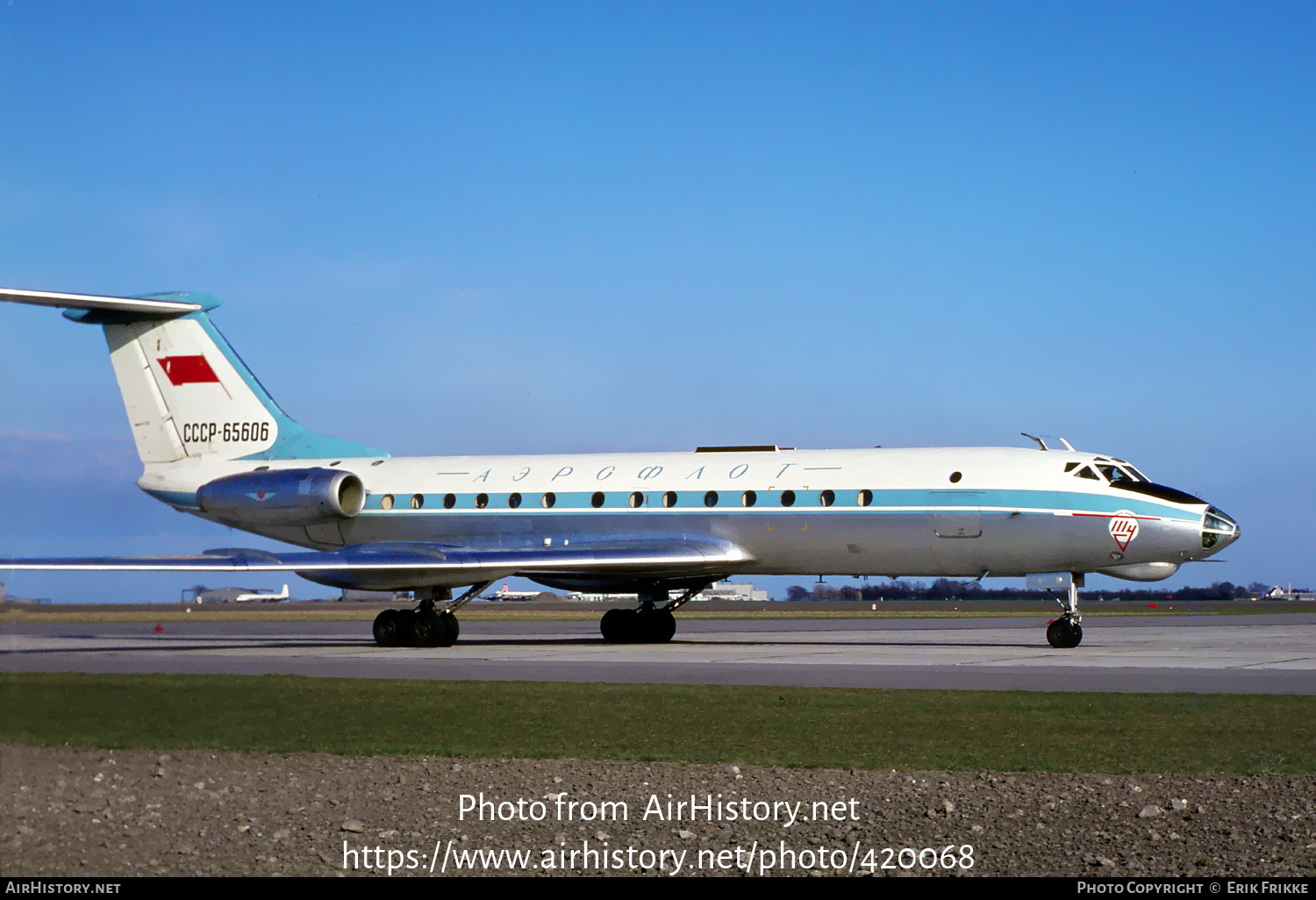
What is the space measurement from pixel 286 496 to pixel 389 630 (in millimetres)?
4580

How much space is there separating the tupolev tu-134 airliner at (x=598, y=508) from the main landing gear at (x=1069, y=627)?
0.12 ft

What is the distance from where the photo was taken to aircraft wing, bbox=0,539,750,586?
2620 cm

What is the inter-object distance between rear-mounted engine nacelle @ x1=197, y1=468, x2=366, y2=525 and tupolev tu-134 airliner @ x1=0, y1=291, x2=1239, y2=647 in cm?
4

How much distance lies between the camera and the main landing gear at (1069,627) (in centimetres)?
2497

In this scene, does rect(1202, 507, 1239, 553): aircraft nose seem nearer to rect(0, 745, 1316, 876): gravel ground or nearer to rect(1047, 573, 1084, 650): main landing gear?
rect(1047, 573, 1084, 650): main landing gear

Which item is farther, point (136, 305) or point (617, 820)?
point (136, 305)

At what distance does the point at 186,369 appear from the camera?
30.9 metres

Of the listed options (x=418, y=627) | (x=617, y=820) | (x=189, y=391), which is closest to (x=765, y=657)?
(x=418, y=627)

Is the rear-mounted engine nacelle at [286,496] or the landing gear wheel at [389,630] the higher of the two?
the rear-mounted engine nacelle at [286,496]

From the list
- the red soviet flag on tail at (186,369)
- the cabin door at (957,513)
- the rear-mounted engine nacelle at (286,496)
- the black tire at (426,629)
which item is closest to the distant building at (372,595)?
the black tire at (426,629)

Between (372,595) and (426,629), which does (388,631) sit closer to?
(426,629)

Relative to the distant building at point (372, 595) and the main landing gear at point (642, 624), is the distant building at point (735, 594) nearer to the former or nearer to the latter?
the distant building at point (372, 595)

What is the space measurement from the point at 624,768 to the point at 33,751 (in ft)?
13.2

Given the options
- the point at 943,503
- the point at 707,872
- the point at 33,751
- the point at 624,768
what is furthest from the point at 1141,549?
the point at 33,751
